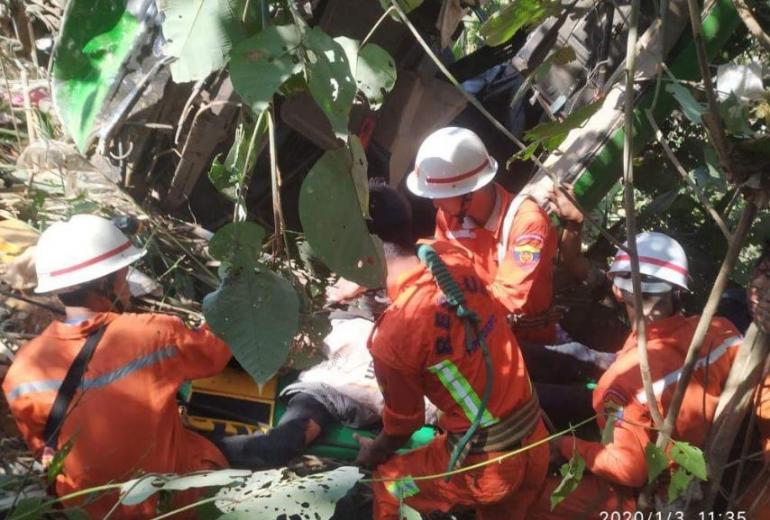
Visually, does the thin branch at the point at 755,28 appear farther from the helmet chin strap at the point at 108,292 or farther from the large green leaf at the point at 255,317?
the helmet chin strap at the point at 108,292

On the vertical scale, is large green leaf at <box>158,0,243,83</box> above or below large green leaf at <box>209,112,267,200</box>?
above

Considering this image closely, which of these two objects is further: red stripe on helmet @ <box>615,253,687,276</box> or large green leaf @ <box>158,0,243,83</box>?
red stripe on helmet @ <box>615,253,687,276</box>

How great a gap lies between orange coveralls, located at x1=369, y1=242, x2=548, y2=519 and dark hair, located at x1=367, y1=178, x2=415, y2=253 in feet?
0.42

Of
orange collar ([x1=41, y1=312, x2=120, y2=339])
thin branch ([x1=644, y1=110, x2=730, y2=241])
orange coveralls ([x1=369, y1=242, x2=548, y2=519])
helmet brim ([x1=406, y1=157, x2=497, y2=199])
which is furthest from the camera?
helmet brim ([x1=406, y1=157, x2=497, y2=199])

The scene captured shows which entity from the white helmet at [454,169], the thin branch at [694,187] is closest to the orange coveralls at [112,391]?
the white helmet at [454,169]

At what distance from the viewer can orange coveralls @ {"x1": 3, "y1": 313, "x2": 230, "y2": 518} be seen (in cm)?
277

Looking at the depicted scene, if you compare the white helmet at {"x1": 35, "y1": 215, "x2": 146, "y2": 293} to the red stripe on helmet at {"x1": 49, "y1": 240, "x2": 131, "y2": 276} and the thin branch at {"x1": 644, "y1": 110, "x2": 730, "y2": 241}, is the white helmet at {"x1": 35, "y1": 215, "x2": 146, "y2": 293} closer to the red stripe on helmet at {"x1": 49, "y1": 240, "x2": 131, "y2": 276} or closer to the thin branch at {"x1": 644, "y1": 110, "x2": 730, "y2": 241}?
the red stripe on helmet at {"x1": 49, "y1": 240, "x2": 131, "y2": 276}

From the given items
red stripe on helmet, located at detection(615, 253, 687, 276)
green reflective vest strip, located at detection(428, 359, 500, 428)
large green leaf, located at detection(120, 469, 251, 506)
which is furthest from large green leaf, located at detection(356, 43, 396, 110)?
red stripe on helmet, located at detection(615, 253, 687, 276)

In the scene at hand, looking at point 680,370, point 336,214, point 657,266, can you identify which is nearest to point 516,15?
point 336,214

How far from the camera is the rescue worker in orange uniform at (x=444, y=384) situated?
8.93 feet

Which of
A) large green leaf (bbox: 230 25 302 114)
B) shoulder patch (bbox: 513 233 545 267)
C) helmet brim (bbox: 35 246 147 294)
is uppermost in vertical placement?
large green leaf (bbox: 230 25 302 114)

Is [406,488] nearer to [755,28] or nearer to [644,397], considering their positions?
[644,397]

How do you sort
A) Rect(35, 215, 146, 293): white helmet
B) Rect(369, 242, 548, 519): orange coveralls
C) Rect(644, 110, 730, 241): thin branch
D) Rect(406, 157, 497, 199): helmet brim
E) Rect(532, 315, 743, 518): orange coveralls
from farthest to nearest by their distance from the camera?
1. Rect(406, 157, 497, 199): helmet brim
2. Rect(35, 215, 146, 293): white helmet
3. Rect(369, 242, 548, 519): orange coveralls
4. Rect(532, 315, 743, 518): orange coveralls
5. Rect(644, 110, 730, 241): thin branch

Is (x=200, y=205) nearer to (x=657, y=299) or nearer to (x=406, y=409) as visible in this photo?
(x=406, y=409)
